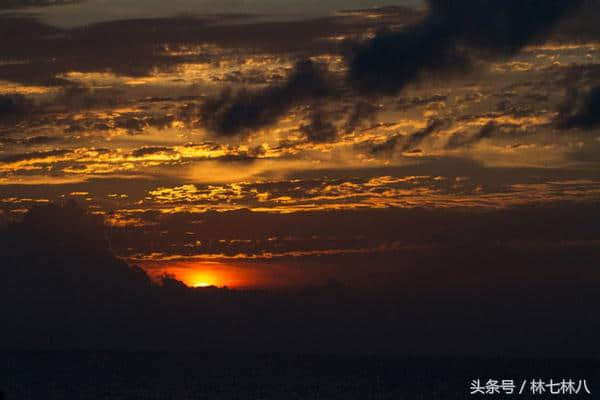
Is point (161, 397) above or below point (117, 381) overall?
below

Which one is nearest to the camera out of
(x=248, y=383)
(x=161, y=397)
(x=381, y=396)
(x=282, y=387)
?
(x=161, y=397)

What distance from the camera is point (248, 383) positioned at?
610 ft

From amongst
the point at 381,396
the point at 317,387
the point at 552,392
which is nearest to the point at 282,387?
the point at 317,387

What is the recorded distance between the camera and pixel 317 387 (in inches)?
6924

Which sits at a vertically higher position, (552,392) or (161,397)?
(552,392)

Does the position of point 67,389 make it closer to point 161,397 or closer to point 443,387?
point 161,397

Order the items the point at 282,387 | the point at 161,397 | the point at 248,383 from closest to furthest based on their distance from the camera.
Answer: the point at 161,397
the point at 282,387
the point at 248,383

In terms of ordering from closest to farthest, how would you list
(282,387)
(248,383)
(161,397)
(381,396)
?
(161,397)
(381,396)
(282,387)
(248,383)

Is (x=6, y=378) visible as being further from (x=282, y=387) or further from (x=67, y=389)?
(x=282, y=387)

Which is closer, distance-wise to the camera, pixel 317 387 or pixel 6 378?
pixel 317 387

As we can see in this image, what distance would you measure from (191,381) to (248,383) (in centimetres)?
1305

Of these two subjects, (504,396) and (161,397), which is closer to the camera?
(161,397)

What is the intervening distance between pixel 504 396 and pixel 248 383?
138 feet

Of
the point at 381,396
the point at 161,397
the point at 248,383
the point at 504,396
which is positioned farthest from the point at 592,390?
the point at 161,397
